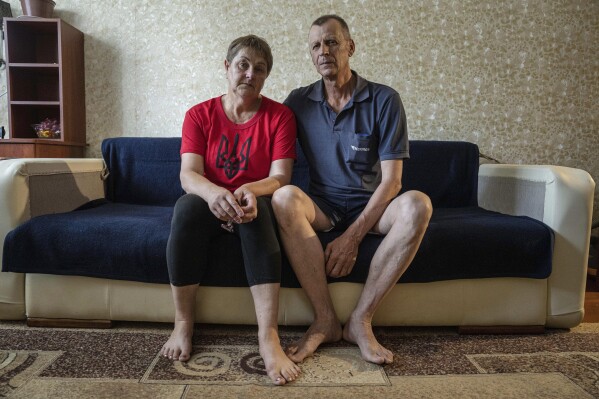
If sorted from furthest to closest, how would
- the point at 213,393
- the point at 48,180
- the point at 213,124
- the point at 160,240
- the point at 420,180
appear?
the point at 420,180, the point at 48,180, the point at 213,124, the point at 160,240, the point at 213,393

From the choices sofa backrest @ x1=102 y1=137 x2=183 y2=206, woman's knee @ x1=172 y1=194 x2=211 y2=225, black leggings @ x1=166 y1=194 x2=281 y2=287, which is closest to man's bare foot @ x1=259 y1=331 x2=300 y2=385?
black leggings @ x1=166 y1=194 x2=281 y2=287

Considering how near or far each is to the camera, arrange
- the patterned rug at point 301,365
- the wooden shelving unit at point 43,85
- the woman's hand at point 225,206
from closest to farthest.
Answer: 1. the patterned rug at point 301,365
2. the woman's hand at point 225,206
3. the wooden shelving unit at point 43,85

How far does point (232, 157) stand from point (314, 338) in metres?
0.70

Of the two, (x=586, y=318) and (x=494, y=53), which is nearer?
(x=586, y=318)

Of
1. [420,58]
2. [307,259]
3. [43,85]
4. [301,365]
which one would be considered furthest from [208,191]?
[43,85]

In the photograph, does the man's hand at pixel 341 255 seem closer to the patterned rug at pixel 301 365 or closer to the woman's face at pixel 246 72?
the patterned rug at pixel 301 365

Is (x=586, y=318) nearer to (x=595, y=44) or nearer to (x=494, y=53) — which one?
(x=494, y=53)

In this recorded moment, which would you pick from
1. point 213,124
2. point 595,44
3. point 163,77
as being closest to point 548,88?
point 595,44

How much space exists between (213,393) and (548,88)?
8.05 feet

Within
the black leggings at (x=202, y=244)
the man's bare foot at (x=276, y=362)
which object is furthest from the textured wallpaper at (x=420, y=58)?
the man's bare foot at (x=276, y=362)

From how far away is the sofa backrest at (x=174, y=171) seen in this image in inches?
82.9

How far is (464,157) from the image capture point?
213 cm

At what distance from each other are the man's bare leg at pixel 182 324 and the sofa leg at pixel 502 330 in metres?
0.96

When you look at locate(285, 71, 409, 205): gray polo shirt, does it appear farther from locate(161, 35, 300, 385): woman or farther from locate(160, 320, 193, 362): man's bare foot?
locate(160, 320, 193, 362): man's bare foot
